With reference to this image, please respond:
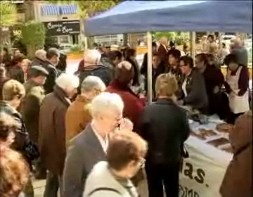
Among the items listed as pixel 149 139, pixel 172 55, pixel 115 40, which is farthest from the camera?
pixel 115 40

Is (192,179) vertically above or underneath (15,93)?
underneath

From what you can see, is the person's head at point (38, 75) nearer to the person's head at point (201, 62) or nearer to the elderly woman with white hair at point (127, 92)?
the elderly woman with white hair at point (127, 92)

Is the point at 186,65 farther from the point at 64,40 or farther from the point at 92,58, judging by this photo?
the point at 64,40

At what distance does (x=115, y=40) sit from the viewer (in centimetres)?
1577

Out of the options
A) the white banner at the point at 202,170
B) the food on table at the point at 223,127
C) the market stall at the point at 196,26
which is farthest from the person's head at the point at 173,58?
the white banner at the point at 202,170

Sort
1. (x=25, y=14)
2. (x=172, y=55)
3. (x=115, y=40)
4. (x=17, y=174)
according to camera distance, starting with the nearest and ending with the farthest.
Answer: (x=17, y=174) < (x=172, y=55) < (x=115, y=40) < (x=25, y=14)

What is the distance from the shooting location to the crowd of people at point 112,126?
10.3ft

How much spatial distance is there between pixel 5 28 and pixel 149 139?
19348 mm

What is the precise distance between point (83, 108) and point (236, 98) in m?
3.01

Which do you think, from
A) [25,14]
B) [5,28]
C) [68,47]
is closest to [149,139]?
[5,28]

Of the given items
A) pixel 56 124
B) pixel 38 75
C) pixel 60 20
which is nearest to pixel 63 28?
pixel 60 20

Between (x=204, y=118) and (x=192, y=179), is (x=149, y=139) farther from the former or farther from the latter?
(x=204, y=118)

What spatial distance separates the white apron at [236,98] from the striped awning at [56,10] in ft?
91.2

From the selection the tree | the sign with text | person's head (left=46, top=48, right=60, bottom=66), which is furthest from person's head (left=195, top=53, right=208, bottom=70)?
the sign with text
